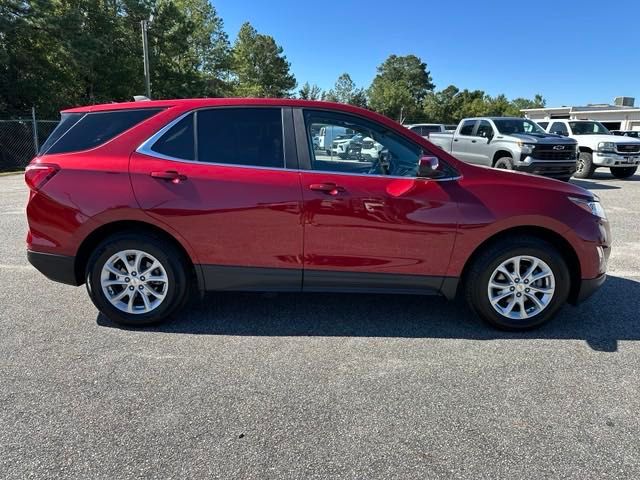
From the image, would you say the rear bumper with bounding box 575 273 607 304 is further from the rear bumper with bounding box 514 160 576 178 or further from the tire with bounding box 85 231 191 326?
the rear bumper with bounding box 514 160 576 178

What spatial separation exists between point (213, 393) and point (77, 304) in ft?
6.88

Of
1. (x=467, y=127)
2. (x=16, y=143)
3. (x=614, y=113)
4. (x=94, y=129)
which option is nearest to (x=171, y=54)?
(x=16, y=143)

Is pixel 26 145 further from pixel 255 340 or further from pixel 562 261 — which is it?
pixel 562 261

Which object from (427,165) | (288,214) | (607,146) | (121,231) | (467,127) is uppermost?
(467,127)

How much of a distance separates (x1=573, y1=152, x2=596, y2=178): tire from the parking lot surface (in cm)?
1286

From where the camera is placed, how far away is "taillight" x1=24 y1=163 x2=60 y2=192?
3.65 meters

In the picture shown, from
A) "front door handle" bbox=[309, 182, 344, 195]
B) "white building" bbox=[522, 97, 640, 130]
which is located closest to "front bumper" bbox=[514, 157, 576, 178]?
"front door handle" bbox=[309, 182, 344, 195]

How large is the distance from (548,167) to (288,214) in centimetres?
1078

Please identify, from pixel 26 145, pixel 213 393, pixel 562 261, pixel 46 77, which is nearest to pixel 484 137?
pixel 562 261

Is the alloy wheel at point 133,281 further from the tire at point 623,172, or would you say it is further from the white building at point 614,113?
the white building at point 614,113

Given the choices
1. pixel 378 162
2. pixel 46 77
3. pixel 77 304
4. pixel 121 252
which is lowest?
pixel 77 304

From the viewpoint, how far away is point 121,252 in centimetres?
369

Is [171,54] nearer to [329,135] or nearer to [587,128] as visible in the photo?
[587,128]

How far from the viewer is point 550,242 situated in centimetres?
377
